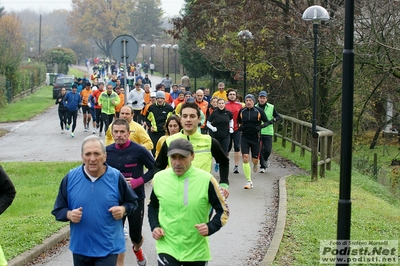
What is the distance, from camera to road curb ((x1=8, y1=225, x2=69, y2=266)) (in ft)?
27.5

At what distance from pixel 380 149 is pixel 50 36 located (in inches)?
5496

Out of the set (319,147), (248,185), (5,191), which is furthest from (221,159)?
(319,147)

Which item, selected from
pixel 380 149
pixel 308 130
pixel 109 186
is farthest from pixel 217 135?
A: pixel 380 149

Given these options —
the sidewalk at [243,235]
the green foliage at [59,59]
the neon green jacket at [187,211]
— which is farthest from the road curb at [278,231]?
the green foliage at [59,59]

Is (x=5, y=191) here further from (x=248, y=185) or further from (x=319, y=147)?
(x=319, y=147)

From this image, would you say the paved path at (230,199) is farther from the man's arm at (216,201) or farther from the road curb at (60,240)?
the man's arm at (216,201)

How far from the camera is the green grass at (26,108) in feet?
115

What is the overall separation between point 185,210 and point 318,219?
18.7 ft

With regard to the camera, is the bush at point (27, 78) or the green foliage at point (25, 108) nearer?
the green foliage at point (25, 108)

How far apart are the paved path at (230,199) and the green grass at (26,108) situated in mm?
6688

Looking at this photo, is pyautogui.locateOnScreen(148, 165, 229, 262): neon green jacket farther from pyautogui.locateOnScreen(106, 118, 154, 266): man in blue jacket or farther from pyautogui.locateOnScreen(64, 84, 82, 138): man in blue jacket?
pyautogui.locateOnScreen(64, 84, 82, 138): man in blue jacket

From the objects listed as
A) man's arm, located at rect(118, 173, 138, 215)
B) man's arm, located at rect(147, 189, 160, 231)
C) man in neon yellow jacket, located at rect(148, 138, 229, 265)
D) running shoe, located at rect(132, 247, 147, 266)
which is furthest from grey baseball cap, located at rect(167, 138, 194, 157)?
running shoe, located at rect(132, 247, 147, 266)

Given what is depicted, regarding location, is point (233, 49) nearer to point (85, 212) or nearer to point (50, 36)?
point (85, 212)

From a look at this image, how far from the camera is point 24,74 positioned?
A: 53281 millimetres
